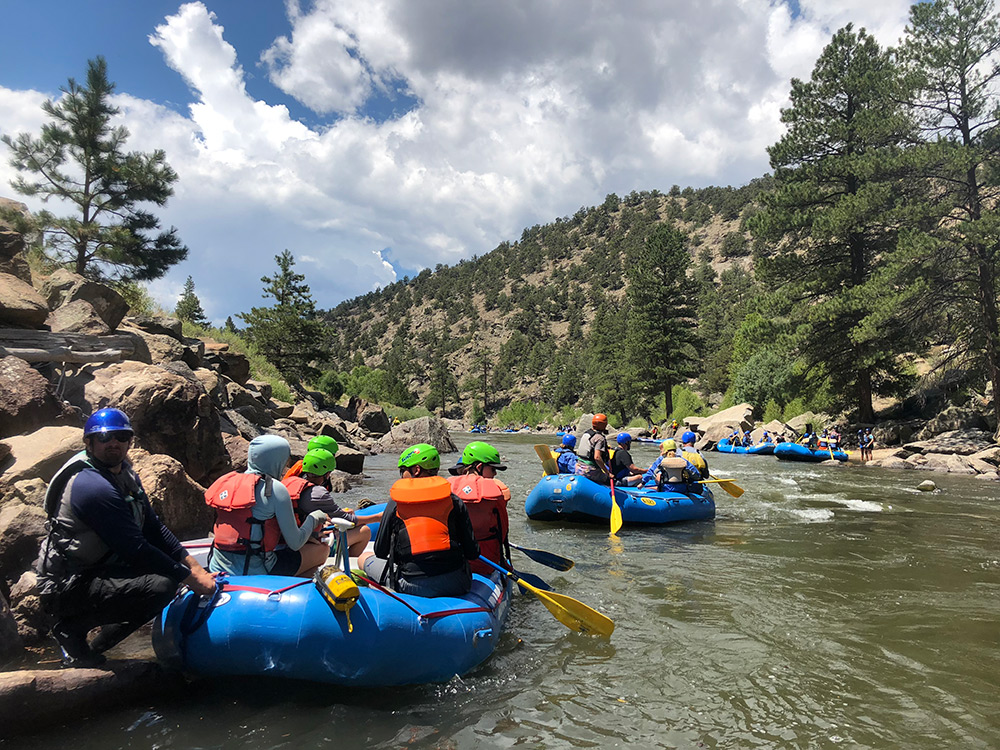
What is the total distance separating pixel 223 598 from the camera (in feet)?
12.5

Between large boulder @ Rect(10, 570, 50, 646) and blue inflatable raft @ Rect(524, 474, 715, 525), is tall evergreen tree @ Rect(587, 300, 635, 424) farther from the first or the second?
large boulder @ Rect(10, 570, 50, 646)

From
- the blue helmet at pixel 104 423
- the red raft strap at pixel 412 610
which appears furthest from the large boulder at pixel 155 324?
the red raft strap at pixel 412 610

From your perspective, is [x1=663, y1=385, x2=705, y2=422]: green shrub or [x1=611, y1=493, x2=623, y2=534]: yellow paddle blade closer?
[x1=611, y1=493, x2=623, y2=534]: yellow paddle blade

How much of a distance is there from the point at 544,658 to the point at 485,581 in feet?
2.39

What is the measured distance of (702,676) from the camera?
4.36 metres

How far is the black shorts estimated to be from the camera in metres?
4.38

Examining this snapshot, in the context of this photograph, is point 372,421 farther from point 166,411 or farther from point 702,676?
point 702,676

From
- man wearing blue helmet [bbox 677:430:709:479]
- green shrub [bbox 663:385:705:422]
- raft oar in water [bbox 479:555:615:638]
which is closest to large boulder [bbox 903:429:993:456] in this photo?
man wearing blue helmet [bbox 677:430:709:479]

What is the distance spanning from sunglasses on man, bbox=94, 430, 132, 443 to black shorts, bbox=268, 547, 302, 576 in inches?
53.8

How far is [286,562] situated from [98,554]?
1265mm

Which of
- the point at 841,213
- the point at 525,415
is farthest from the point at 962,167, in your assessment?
the point at 525,415

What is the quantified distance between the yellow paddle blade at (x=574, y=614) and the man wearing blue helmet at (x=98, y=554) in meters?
2.84

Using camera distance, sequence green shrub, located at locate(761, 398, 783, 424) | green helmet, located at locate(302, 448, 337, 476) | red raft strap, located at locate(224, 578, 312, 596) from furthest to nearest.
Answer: green shrub, located at locate(761, 398, 783, 424), green helmet, located at locate(302, 448, 337, 476), red raft strap, located at locate(224, 578, 312, 596)

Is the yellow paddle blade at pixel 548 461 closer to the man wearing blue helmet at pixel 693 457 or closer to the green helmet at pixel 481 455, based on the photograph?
the man wearing blue helmet at pixel 693 457
